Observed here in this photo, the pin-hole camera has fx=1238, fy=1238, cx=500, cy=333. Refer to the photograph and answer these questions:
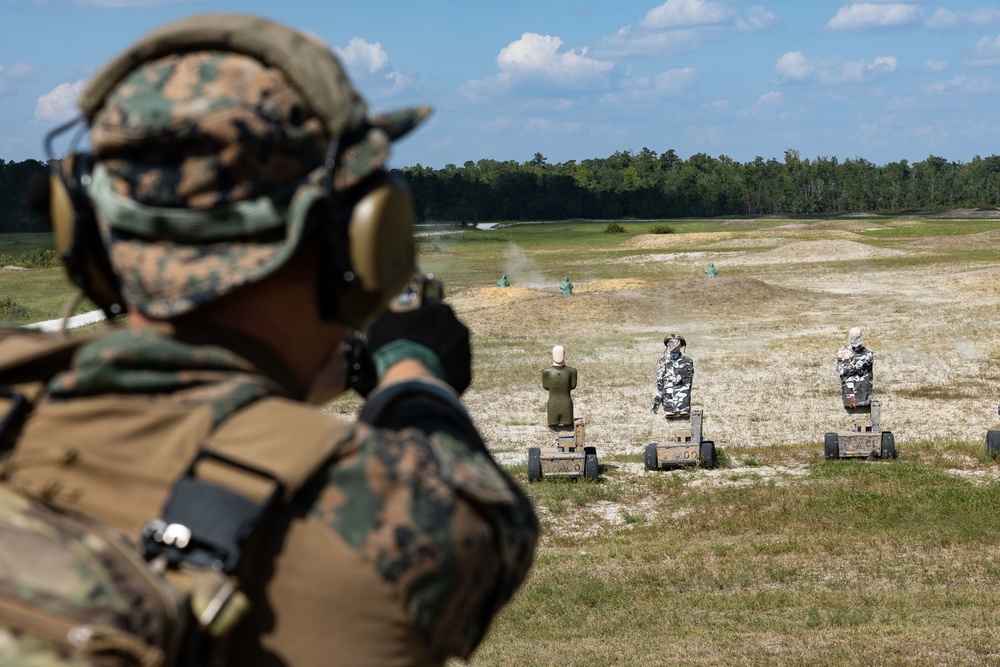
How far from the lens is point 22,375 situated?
1.85 m

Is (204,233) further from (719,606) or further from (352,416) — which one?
(352,416)

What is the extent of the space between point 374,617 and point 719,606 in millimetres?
10874

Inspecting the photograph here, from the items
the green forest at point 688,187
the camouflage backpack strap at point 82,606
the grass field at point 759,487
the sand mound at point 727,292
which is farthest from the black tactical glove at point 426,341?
the green forest at point 688,187

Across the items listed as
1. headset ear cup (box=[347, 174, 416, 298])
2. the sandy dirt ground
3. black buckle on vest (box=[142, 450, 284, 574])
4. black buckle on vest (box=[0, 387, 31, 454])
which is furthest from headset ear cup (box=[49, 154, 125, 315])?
the sandy dirt ground

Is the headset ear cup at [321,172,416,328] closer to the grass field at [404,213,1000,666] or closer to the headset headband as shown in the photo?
the headset headband

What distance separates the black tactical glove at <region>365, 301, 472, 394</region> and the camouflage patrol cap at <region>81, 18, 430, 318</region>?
0.52m

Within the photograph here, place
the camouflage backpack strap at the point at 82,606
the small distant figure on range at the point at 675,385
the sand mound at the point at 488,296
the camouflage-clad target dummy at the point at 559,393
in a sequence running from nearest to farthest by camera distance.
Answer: the camouflage backpack strap at the point at 82,606
the camouflage-clad target dummy at the point at 559,393
the small distant figure on range at the point at 675,385
the sand mound at the point at 488,296

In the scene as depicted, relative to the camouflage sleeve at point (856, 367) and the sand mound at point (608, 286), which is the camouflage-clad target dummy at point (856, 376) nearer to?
the camouflage sleeve at point (856, 367)

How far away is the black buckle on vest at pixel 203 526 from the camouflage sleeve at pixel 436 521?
0.47 feet

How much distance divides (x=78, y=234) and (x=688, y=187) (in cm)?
14429

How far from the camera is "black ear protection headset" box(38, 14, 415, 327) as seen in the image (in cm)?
187

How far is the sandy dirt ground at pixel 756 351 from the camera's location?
2309 cm

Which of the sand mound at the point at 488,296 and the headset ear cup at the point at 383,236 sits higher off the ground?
the headset ear cup at the point at 383,236

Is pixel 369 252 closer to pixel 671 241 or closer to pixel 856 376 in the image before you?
pixel 856 376
